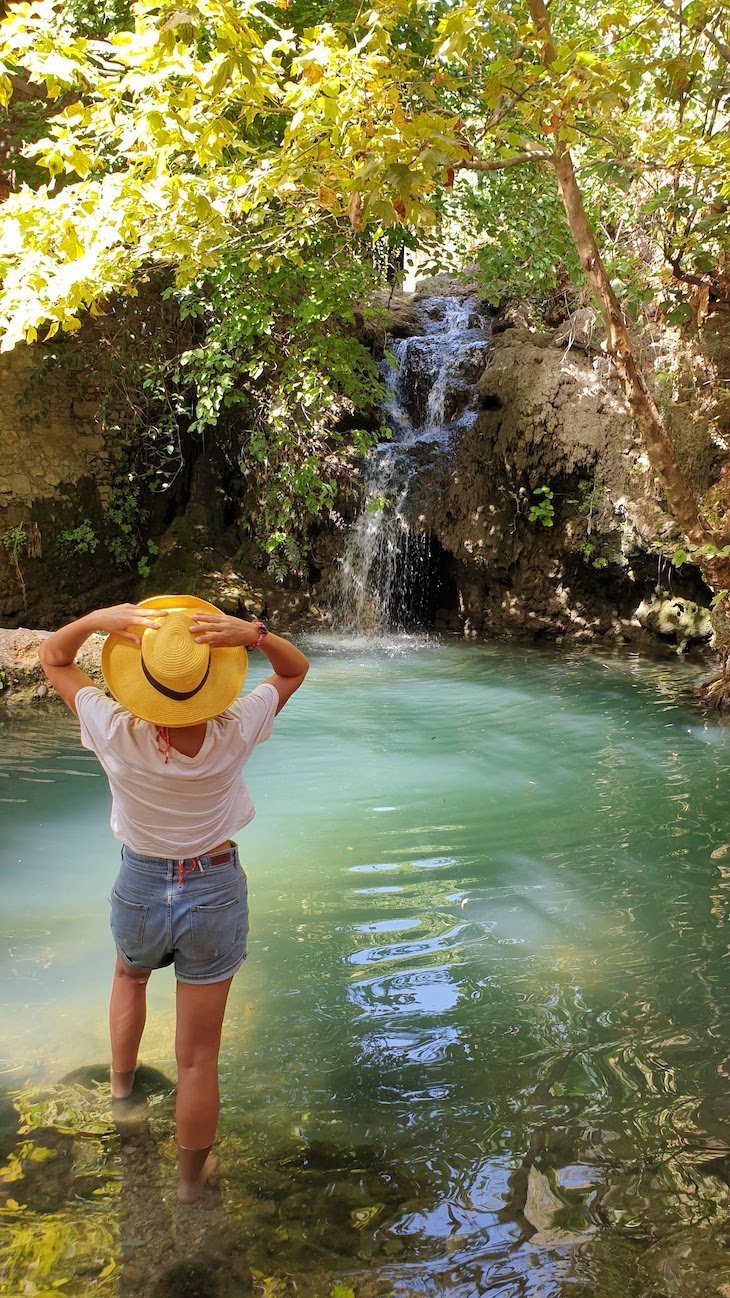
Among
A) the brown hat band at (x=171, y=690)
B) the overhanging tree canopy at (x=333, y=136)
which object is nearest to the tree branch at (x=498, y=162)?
the overhanging tree canopy at (x=333, y=136)

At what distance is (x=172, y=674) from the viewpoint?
2166mm

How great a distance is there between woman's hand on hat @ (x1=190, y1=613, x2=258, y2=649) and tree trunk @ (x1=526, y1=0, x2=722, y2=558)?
4.48m

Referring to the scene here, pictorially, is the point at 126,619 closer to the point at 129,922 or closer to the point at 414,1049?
the point at 129,922

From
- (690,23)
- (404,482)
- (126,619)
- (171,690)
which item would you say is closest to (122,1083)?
(171,690)

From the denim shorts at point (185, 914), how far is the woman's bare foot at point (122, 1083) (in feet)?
1.88

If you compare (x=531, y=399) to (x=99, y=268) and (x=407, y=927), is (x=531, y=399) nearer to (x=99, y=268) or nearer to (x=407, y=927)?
(x=99, y=268)

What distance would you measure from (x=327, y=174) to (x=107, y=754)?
4.01m

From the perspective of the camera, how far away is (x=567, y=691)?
8.61 meters

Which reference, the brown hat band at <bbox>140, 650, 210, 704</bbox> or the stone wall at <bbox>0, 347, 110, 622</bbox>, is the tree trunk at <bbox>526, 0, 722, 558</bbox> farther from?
the stone wall at <bbox>0, 347, 110, 622</bbox>

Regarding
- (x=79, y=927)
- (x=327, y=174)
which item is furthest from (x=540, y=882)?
(x=327, y=174)

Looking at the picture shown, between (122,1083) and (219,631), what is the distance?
4.66 ft

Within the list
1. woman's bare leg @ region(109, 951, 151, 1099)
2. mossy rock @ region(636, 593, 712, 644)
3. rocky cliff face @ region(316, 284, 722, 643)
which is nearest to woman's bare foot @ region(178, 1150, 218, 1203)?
woman's bare leg @ region(109, 951, 151, 1099)

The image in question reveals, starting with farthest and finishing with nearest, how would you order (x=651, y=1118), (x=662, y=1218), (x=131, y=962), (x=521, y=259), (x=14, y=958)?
1. (x=521, y=259)
2. (x=14, y=958)
3. (x=651, y=1118)
4. (x=131, y=962)
5. (x=662, y=1218)

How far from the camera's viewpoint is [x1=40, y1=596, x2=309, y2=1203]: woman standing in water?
2.22 m
